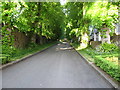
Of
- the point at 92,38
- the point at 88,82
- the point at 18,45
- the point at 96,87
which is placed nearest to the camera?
the point at 96,87

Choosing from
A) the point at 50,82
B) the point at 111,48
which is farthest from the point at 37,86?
the point at 111,48

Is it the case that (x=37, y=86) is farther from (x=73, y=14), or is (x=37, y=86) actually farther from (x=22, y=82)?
(x=73, y=14)

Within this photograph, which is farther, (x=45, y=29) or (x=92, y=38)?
(x=92, y=38)

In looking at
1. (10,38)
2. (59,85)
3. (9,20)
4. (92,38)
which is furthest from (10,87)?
(92,38)

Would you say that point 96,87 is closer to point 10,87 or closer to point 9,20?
point 10,87

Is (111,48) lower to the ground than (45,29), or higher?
lower

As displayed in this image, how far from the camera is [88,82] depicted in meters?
4.62

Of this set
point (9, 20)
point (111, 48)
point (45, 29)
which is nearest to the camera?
point (9, 20)

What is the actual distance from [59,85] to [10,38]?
699 centimetres

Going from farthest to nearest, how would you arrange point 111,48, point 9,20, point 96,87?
1. point 111,48
2. point 9,20
3. point 96,87

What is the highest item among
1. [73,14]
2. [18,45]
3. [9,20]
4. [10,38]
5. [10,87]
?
[73,14]

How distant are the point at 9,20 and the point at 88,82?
8.15 m

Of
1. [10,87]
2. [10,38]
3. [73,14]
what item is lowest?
[10,87]

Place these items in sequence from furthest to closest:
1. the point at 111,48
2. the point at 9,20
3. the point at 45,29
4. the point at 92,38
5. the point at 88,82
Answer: the point at 92,38, the point at 45,29, the point at 111,48, the point at 9,20, the point at 88,82
